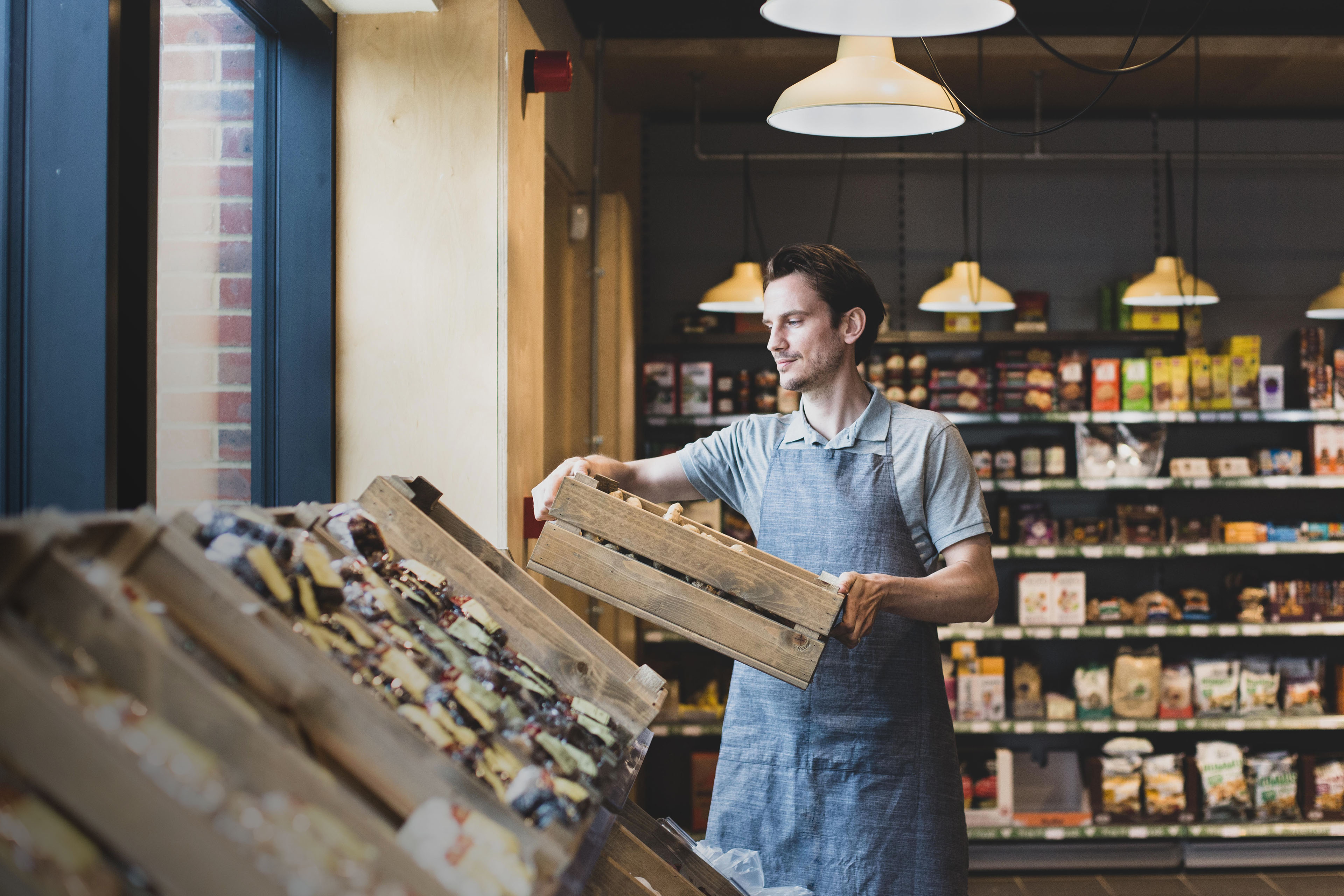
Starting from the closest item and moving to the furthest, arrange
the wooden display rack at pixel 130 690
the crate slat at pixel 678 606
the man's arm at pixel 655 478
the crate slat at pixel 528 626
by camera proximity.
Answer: the wooden display rack at pixel 130 690, the crate slat at pixel 528 626, the crate slat at pixel 678 606, the man's arm at pixel 655 478

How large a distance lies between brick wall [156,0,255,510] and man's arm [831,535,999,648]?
47.7 inches

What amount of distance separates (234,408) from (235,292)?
24 cm

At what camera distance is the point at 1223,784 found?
4355 mm

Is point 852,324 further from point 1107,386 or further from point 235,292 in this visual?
point 1107,386

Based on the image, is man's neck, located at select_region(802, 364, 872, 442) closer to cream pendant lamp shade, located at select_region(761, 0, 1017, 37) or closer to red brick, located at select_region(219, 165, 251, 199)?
cream pendant lamp shade, located at select_region(761, 0, 1017, 37)

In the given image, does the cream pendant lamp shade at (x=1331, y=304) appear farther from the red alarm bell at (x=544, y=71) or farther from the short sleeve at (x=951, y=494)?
the red alarm bell at (x=544, y=71)

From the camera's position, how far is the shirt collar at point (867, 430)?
2.03m

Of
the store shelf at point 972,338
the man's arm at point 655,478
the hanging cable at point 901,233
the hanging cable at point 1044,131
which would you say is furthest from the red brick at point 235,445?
the hanging cable at point 901,233

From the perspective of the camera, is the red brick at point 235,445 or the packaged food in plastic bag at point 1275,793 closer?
the red brick at point 235,445

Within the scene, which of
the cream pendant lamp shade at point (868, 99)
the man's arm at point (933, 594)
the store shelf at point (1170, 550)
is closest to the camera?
the man's arm at point (933, 594)

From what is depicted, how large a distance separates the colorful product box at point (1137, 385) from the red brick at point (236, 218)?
3692 mm

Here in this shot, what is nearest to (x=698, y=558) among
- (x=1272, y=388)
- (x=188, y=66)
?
(x=188, y=66)

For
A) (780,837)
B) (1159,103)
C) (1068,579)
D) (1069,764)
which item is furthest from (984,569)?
(1159,103)

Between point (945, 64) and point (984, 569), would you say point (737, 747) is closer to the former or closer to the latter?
point (984, 569)
